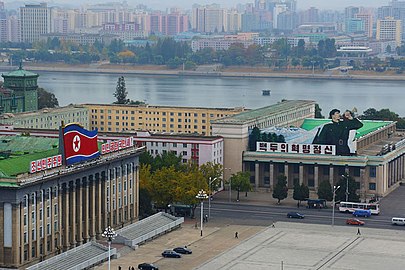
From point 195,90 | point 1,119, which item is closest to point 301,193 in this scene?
point 1,119

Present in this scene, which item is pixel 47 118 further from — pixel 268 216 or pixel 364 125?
pixel 268 216

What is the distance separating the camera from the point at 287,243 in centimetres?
3562

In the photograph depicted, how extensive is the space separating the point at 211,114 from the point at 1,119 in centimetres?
1066

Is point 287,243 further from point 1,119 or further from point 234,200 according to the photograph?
point 1,119

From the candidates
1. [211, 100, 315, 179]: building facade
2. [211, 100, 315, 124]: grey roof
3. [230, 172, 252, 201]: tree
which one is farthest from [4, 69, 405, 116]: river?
[230, 172, 252, 201]: tree

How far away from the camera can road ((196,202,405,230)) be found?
130 feet

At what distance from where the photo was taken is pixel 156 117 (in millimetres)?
58125

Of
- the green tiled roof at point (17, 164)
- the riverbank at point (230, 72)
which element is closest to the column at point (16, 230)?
the green tiled roof at point (17, 164)

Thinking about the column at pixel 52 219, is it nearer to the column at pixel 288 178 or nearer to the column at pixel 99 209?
the column at pixel 99 209

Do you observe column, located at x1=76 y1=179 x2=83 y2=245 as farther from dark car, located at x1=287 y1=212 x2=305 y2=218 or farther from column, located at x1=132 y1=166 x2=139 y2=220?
dark car, located at x1=287 y1=212 x2=305 y2=218

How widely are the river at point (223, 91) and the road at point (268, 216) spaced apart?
142 feet

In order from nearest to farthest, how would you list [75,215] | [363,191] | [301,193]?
1. [75,215]
2. [301,193]
3. [363,191]

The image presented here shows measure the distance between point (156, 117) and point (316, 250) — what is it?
80.8 ft

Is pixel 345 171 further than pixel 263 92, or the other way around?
pixel 263 92
